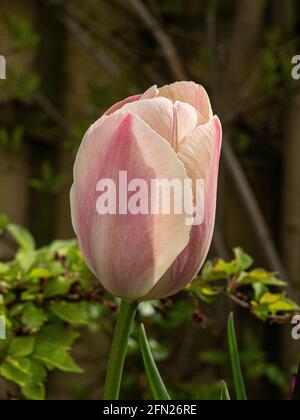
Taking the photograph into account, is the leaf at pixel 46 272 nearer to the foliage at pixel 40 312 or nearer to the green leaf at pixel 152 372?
the foliage at pixel 40 312

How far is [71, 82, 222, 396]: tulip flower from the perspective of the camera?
375 millimetres

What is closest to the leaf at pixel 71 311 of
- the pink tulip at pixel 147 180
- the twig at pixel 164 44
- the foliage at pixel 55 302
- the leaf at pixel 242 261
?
the foliage at pixel 55 302

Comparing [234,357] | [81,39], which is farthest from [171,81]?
[234,357]

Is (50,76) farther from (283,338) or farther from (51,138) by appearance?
(283,338)

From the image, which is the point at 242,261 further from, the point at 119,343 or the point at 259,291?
the point at 119,343

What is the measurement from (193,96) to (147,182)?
0.07 meters

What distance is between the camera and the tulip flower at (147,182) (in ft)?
1.23

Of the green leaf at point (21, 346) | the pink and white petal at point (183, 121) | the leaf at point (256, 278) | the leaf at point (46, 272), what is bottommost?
the green leaf at point (21, 346)

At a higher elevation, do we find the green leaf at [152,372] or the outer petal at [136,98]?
the outer petal at [136,98]

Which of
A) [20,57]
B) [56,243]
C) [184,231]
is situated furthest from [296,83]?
[184,231]

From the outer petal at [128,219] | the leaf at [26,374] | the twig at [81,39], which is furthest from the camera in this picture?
the twig at [81,39]

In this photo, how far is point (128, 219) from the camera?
1.26 feet

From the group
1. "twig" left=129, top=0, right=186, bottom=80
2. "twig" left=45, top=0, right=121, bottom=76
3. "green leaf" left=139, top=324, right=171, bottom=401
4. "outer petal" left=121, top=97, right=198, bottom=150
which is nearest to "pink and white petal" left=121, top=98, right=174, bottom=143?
"outer petal" left=121, top=97, right=198, bottom=150

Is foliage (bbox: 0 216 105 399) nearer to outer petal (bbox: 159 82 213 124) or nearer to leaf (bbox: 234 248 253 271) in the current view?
leaf (bbox: 234 248 253 271)
